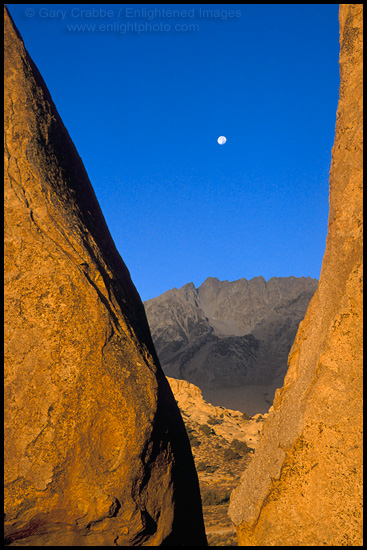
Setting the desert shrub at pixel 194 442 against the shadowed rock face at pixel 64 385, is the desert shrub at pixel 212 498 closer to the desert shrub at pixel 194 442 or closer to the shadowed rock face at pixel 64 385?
the desert shrub at pixel 194 442

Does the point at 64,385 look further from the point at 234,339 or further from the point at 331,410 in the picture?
the point at 234,339

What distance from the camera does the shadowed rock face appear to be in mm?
3285

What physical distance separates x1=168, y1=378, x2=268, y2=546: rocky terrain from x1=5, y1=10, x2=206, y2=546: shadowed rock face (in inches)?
260

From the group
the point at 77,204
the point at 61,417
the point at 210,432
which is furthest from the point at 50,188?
the point at 210,432

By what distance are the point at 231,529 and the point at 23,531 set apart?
35.8ft

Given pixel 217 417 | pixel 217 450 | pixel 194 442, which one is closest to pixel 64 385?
pixel 194 442

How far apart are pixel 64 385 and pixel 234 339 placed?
6360cm

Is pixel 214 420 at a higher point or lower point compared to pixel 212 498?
A: higher

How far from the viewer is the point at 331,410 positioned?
10.4 ft

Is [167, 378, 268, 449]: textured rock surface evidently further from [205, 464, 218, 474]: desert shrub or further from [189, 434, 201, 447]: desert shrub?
[205, 464, 218, 474]: desert shrub

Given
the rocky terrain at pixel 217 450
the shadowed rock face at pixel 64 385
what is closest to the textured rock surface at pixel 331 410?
A: the shadowed rock face at pixel 64 385

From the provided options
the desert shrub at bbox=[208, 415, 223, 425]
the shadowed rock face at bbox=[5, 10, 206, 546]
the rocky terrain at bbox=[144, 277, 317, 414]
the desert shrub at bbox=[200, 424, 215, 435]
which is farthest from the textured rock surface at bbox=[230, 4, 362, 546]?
the rocky terrain at bbox=[144, 277, 317, 414]

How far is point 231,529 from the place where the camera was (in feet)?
39.9

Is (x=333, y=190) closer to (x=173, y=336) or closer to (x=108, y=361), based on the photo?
(x=108, y=361)
